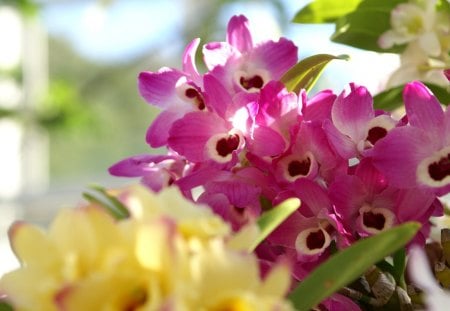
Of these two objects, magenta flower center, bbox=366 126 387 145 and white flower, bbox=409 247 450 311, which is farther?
magenta flower center, bbox=366 126 387 145

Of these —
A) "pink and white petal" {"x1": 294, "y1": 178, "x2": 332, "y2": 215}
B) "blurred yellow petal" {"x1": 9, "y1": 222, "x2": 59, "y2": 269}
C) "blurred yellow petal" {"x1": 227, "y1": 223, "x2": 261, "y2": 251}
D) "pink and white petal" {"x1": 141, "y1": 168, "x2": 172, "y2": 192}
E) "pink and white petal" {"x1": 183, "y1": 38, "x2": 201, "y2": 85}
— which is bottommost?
"pink and white petal" {"x1": 141, "y1": 168, "x2": 172, "y2": 192}

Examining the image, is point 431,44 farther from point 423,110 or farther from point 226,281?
point 226,281

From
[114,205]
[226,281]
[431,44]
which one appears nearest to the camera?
[226,281]

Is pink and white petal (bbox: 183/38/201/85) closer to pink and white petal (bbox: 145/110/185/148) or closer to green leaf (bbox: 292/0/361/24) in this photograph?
pink and white petal (bbox: 145/110/185/148)

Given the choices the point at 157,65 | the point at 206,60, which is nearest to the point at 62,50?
the point at 157,65

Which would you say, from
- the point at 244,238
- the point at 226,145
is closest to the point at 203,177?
the point at 226,145

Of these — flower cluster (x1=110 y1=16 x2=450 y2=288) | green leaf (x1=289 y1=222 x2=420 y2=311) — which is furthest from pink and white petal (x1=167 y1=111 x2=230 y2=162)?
green leaf (x1=289 y1=222 x2=420 y2=311)

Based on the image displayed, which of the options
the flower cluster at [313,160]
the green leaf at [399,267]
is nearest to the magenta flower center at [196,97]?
the flower cluster at [313,160]
